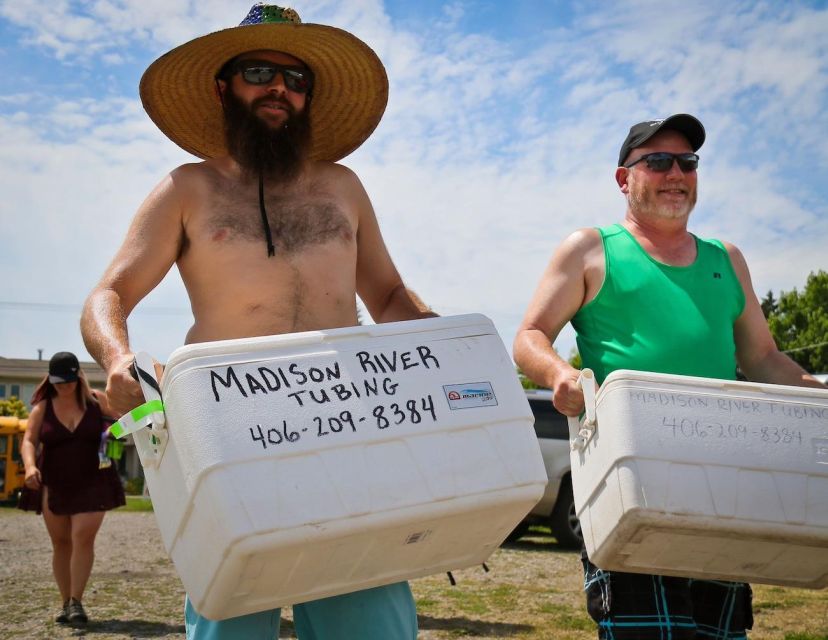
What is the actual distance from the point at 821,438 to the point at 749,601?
835mm

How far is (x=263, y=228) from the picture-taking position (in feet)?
8.04

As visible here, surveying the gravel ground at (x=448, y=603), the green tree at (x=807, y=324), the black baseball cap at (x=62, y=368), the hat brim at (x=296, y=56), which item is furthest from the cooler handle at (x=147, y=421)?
the green tree at (x=807, y=324)

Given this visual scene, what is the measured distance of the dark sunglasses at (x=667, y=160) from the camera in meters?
3.12

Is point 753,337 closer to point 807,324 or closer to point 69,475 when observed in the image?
point 69,475

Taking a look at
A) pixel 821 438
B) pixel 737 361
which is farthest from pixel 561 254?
pixel 821 438

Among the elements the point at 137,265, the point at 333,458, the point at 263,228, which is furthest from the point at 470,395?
the point at 137,265

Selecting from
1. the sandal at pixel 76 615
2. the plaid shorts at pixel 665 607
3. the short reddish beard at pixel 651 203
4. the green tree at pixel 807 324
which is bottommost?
the green tree at pixel 807 324

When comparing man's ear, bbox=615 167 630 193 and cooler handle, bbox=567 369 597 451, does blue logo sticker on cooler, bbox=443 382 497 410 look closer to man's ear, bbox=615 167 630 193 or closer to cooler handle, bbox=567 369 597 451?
cooler handle, bbox=567 369 597 451

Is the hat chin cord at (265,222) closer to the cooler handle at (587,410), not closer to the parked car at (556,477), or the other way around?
the cooler handle at (587,410)

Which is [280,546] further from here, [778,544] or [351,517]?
[778,544]

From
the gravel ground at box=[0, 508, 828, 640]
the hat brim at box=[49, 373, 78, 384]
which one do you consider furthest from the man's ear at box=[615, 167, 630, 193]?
the hat brim at box=[49, 373, 78, 384]

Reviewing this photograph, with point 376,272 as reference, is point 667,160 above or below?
above

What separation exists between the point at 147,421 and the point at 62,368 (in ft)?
16.0

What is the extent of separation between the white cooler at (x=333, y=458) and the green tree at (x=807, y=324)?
1383 inches
